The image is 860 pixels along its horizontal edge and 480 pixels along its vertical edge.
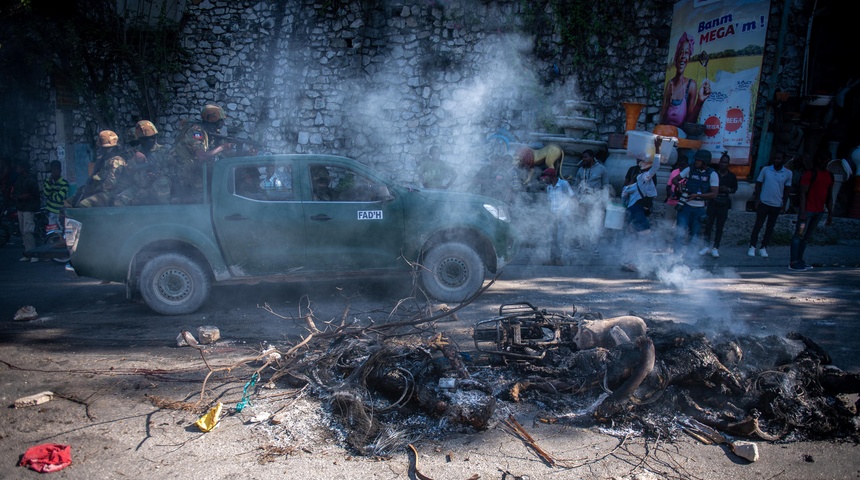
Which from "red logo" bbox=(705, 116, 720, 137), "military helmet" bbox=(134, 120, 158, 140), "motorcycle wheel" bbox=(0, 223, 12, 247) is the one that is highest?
"red logo" bbox=(705, 116, 720, 137)

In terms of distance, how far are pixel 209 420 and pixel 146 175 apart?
5.23 metres

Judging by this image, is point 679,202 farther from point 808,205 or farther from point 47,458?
point 47,458

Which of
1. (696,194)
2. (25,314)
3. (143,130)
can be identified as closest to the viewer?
(25,314)

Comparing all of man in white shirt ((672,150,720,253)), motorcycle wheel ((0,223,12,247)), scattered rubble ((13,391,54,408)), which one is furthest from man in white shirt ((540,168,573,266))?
motorcycle wheel ((0,223,12,247))

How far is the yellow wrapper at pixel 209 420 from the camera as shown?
359 centimetres

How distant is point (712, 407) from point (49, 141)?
Answer: 18.1 metres

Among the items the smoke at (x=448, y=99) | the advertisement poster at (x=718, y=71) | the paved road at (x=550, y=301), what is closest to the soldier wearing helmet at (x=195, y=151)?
the paved road at (x=550, y=301)

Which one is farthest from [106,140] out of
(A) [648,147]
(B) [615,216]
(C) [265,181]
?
(A) [648,147]

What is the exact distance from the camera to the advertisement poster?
1216cm

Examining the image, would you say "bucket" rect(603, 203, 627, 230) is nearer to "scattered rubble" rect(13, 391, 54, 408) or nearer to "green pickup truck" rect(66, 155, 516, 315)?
"green pickup truck" rect(66, 155, 516, 315)

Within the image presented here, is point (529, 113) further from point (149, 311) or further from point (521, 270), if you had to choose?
point (149, 311)

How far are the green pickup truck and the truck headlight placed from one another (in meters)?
0.04

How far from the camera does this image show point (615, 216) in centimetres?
946

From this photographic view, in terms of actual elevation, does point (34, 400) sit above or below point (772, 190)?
below
